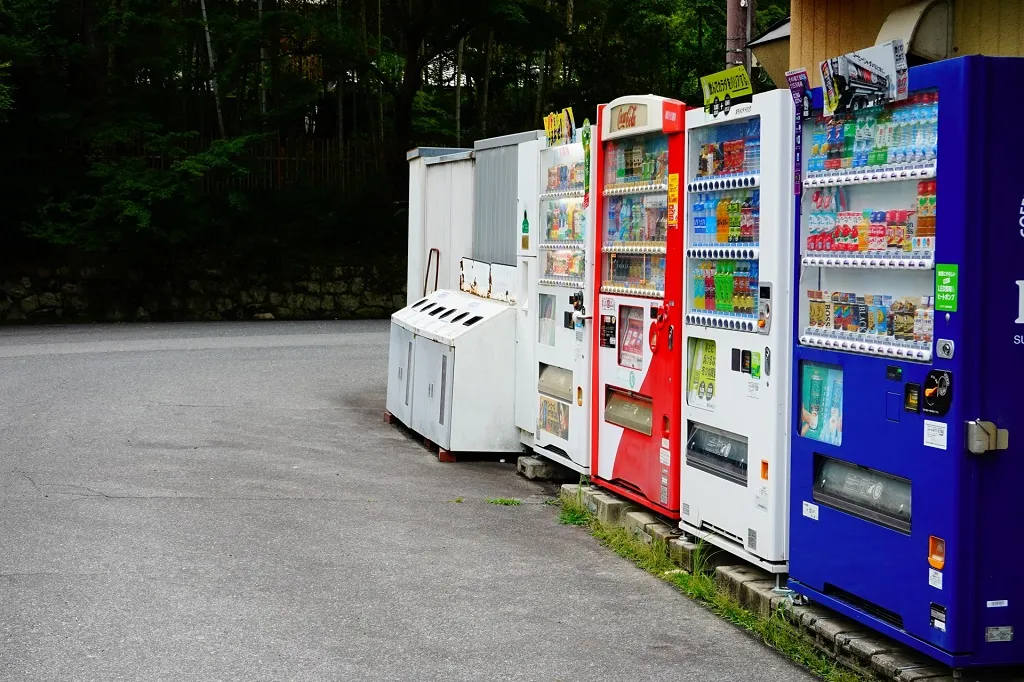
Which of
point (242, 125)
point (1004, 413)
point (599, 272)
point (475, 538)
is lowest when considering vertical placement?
point (475, 538)

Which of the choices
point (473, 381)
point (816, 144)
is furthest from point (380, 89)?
point (816, 144)

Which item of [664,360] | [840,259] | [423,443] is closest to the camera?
[840,259]

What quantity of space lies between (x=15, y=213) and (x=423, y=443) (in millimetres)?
16661

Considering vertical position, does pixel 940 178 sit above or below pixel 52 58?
below

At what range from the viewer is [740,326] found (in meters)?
6.81

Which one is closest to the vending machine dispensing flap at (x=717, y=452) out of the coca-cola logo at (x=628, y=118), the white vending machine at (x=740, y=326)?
the white vending machine at (x=740, y=326)

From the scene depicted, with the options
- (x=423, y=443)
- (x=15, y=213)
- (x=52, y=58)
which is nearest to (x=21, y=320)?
(x=15, y=213)

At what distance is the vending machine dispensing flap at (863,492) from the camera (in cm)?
552

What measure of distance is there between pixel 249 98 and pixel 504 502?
23805mm

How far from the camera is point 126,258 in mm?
25906

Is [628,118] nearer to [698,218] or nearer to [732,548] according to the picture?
[698,218]

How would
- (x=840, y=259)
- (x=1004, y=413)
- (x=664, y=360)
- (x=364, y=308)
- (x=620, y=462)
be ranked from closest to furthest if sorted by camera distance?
(x=1004, y=413), (x=840, y=259), (x=664, y=360), (x=620, y=462), (x=364, y=308)

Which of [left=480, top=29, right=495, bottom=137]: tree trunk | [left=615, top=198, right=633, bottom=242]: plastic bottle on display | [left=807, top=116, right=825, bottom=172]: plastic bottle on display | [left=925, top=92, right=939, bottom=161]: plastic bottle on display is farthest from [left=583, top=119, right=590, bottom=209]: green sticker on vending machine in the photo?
[left=480, top=29, right=495, bottom=137]: tree trunk

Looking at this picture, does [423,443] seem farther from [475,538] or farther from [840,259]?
[840,259]
